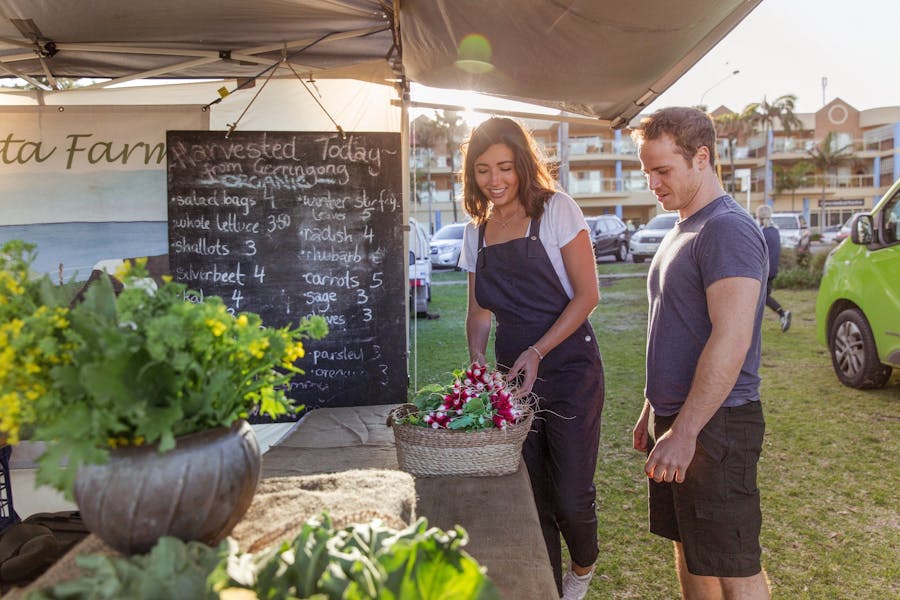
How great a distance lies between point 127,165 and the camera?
4.88 metres

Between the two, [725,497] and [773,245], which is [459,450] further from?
[773,245]

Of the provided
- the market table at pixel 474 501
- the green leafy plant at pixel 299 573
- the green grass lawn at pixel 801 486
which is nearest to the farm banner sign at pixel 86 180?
the green grass lawn at pixel 801 486

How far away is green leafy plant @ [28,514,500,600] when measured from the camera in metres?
0.99

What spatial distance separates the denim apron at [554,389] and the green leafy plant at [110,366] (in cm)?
174

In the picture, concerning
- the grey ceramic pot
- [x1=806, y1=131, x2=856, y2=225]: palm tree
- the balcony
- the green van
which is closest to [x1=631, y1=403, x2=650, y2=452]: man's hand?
the grey ceramic pot

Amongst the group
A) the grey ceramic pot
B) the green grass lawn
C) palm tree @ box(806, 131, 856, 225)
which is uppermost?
palm tree @ box(806, 131, 856, 225)

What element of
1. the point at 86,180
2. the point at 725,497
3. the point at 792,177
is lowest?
the point at 725,497

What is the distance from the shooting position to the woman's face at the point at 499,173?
283cm

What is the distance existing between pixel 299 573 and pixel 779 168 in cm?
6492

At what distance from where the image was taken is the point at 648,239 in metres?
22.5

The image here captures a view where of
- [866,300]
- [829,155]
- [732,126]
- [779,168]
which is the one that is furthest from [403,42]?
[829,155]

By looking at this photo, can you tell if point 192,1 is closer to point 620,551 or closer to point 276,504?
point 276,504

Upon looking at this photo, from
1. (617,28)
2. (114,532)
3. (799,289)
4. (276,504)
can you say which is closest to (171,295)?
(114,532)

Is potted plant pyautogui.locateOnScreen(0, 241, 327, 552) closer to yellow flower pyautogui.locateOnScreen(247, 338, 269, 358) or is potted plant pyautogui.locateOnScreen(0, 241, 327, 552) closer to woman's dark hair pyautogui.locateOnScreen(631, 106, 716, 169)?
yellow flower pyautogui.locateOnScreen(247, 338, 269, 358)
